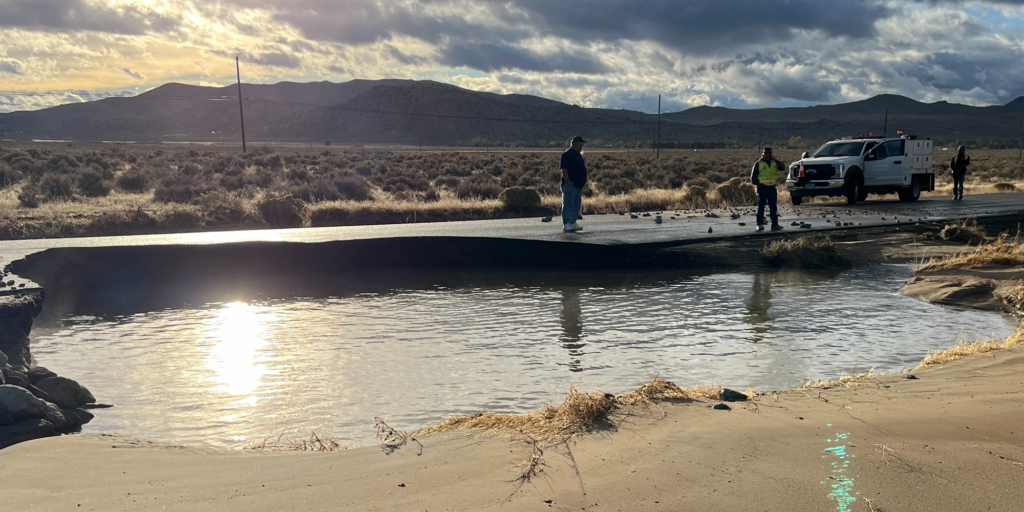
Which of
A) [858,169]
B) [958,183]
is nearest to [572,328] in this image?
[858,169]

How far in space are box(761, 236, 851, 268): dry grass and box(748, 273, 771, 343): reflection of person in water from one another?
108 cm

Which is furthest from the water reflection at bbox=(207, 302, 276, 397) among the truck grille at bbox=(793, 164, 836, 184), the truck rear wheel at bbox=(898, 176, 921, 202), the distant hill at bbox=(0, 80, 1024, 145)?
the distant hill at bbox=(0, 80, 1024, 145)

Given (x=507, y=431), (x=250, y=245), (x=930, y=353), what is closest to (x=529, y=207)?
(x=250, y=245)

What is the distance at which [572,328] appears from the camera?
918 centimetres

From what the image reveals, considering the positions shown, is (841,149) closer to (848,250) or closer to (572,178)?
(848,250)

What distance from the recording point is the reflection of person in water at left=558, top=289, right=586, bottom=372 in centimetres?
784

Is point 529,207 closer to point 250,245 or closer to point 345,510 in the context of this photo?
point 250,245

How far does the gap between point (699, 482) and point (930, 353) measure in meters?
A: 5.15

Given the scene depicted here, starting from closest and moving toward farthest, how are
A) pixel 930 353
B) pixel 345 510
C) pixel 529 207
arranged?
pixel 345 510, pixel 930 353, pixel 529 207

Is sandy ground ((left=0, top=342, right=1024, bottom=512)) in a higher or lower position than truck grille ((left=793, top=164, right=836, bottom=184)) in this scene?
lower

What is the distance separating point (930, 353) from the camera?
7.73m

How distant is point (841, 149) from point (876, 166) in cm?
112

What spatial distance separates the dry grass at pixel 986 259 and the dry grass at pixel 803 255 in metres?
1.42

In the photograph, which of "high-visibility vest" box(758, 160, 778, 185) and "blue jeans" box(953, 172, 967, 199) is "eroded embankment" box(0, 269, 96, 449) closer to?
"high-visibility vest" box(758, 160, 778, 185)
